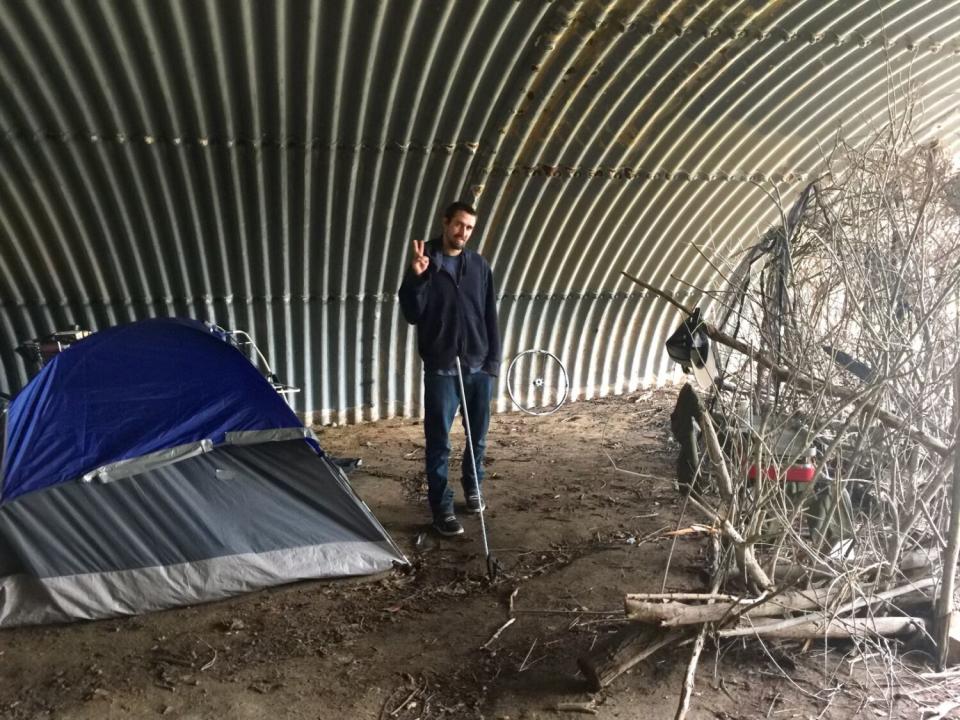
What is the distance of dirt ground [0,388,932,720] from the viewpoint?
3.24 m

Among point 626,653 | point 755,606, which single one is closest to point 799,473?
point 755,606

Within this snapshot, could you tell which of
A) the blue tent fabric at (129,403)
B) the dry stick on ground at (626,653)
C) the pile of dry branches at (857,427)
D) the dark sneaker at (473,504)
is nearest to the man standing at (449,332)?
the dark sneaker at (473,504)

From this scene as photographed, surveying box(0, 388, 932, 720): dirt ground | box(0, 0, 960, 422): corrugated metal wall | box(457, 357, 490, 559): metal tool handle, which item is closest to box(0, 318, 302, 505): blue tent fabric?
box(0, 388, 932, 720): dirt ground

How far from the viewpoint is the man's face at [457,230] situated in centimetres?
476

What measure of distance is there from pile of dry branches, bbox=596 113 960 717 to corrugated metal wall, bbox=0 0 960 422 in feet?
6.21

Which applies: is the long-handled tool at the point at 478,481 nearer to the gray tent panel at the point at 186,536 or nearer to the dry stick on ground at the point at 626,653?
the gray tent panel at the point at 186,536

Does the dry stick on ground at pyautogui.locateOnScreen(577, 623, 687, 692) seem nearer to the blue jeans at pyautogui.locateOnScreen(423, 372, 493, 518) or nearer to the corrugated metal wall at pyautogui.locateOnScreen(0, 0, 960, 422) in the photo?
the blue jeans at pyautogui.locateOnScreen(423, 372, 493, 518)

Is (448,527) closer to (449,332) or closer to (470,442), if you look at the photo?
(470,442)

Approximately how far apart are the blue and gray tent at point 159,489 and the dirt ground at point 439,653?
16cm

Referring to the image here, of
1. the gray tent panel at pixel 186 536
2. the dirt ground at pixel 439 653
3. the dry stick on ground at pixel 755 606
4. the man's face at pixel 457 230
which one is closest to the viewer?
the dry stick on ground at pixel 755 606

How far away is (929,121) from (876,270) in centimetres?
605

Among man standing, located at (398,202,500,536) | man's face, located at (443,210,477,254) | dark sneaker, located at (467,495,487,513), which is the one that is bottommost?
dark sneaker, located at (467,495,487,513)

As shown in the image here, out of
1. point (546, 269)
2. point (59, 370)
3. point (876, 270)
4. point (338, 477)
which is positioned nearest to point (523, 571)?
point (338, 477)

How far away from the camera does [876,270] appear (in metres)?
3.34
